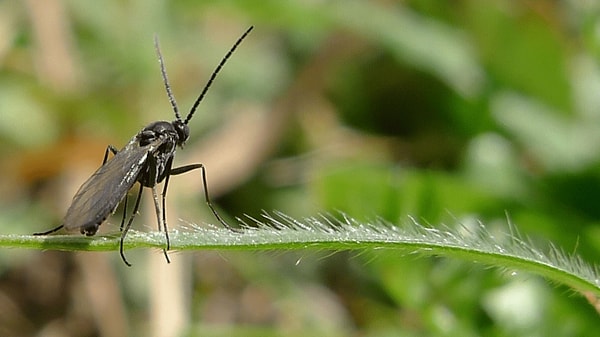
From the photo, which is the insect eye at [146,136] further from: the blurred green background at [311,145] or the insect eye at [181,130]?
the blurred green background at [311,145]

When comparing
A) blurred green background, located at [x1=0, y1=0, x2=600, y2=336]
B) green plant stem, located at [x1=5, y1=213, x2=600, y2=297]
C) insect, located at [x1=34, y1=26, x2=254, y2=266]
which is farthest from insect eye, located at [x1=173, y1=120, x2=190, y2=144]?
green plant stem, located at [x1=5, y1=213, x2=600, y2=297]

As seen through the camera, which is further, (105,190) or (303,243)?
(105,190)

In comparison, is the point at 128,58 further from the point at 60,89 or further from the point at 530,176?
the point at 530,176

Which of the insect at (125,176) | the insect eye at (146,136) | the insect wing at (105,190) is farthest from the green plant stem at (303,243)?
the insect eye at (146,136)

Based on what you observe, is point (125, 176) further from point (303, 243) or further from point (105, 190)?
point (303, 243)

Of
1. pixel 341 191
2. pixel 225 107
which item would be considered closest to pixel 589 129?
pixel 341 191

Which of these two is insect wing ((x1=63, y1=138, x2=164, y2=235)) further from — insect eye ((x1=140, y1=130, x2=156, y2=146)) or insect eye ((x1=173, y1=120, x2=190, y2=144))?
insect eye ((x1=173, y1=120, x2=190, y2=144))

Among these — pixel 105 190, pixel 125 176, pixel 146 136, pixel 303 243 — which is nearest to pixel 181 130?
pixel 146 136
